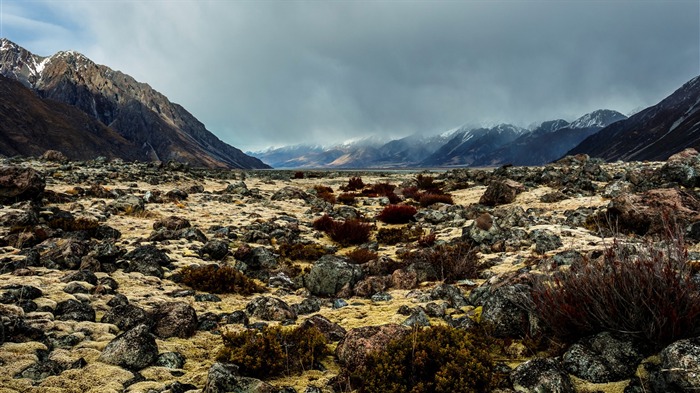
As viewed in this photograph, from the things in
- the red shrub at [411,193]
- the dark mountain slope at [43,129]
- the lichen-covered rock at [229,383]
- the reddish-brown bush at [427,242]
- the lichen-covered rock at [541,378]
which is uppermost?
the dark mountain slope at [43,129]

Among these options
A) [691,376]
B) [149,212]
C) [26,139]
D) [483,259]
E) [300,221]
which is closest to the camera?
[691,376]

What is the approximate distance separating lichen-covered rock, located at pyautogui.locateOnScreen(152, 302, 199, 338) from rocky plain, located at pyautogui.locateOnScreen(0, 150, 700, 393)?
24 millimetres

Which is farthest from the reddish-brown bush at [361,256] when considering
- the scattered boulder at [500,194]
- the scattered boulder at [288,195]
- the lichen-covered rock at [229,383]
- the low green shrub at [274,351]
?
the scattered boulder at [288,195]

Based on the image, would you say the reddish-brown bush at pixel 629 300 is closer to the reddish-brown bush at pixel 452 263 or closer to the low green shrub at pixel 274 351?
the low green shrub at pixel 274 351

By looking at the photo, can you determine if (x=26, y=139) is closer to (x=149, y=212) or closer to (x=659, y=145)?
(x=149, y=212)

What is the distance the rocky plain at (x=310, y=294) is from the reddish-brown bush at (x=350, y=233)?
0.10 m

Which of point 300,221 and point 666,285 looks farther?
point 300,221

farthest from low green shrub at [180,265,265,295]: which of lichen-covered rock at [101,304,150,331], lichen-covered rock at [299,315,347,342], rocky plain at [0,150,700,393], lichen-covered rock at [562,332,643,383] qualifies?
lichen-covered rock at [562,332,643,383]

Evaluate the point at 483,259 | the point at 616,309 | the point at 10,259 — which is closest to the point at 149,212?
the point at 10,259

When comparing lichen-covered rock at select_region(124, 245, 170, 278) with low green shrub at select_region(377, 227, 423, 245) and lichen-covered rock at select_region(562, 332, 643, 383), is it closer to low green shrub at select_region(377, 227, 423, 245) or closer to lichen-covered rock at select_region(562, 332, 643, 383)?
low green shrub at select_region(377, 227, 423, 245)

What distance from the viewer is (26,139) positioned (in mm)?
132250

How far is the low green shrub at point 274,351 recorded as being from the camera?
12.7 ft

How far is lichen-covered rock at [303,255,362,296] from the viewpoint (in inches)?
286

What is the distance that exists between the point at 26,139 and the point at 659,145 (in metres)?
284
